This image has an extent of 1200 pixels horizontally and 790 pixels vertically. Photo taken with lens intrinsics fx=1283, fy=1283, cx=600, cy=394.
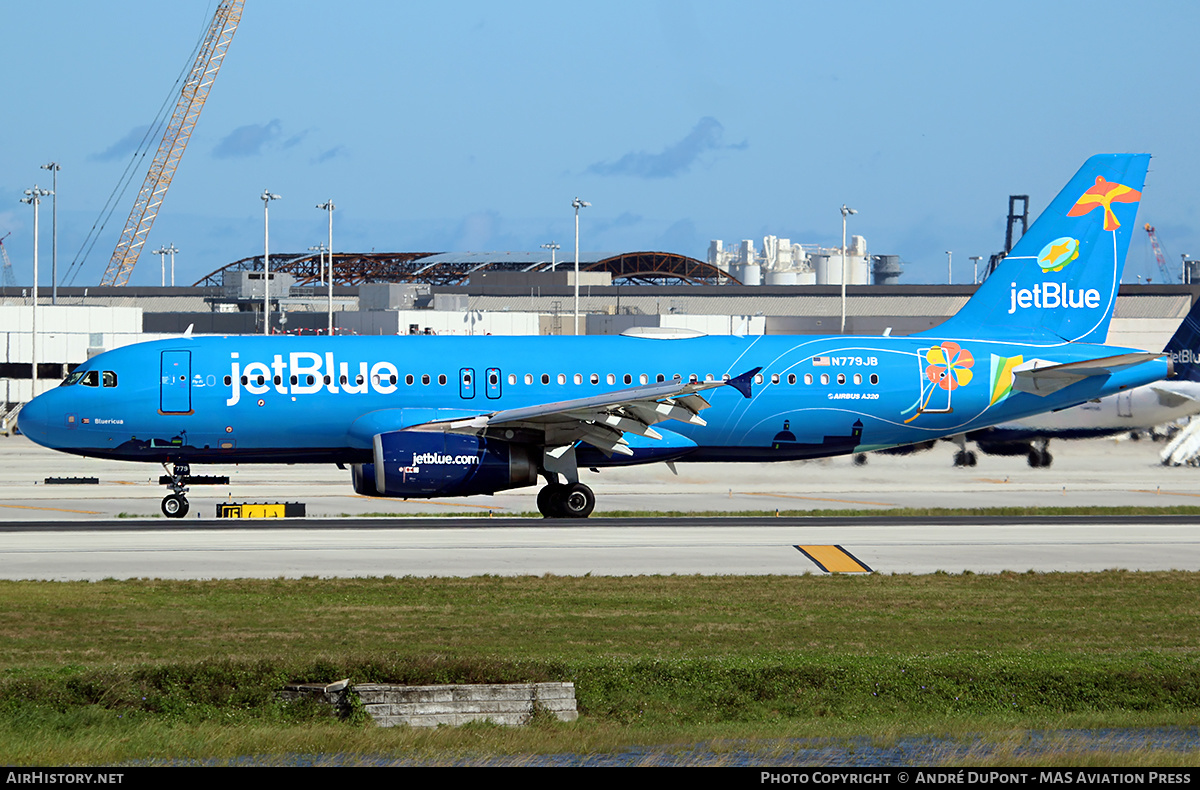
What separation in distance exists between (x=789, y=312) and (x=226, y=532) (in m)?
77.5

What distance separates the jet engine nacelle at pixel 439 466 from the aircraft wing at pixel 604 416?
0.70 metres

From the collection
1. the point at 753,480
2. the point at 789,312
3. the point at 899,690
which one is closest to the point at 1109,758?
the point at 899,690

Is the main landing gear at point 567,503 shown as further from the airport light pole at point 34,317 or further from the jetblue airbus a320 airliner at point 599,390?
the airport light pole at point 34,317

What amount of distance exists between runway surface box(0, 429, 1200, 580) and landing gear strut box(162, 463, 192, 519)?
49 cm

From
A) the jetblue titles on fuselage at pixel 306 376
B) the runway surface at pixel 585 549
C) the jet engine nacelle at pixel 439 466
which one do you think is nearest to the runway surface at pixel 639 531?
the runway surface at pixel 585 549

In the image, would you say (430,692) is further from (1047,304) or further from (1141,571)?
(1047,304)

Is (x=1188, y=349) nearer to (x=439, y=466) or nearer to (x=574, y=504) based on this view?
(x=574, y=504)

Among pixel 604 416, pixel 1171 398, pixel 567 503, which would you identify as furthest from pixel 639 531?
pixel 1171 398

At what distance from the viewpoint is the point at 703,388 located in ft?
102

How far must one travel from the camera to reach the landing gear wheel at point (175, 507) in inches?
1326

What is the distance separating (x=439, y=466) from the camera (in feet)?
104

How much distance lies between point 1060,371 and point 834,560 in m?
13.9

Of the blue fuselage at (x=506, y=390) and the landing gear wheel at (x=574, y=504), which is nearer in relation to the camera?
the blue fuselage at (x=506, y=390)
